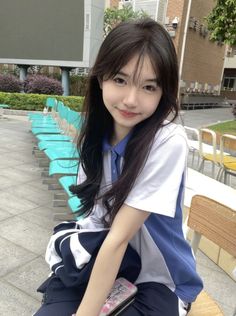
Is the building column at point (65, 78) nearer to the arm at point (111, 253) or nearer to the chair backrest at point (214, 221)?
the chair backrest at point (214, 221)

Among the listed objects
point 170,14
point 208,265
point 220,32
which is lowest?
point 208,265

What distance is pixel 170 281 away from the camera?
1306mm

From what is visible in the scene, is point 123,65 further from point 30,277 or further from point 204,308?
point 30,277

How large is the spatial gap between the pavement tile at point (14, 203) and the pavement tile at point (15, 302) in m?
1.40

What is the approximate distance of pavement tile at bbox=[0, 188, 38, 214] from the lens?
3759 mm

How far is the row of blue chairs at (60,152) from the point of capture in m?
3.21

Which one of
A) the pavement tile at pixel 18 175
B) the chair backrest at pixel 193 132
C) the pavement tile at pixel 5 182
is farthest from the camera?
the chair backrest at pixel 193 132

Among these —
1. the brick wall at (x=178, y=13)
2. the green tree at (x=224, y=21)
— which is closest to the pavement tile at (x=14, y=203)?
the green tree at (x=224, y=21)

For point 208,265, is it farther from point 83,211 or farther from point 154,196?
point 154,196

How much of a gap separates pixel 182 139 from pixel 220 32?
40.0 feet

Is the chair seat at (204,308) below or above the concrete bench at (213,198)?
above

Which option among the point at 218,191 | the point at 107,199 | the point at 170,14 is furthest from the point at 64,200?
the point at 170,14

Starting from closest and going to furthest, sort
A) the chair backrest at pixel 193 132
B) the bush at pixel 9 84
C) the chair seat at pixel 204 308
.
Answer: the chair seat at pixel 204 308 → the chair backrest at pixel 193 132 → the bush at pixel 9 84

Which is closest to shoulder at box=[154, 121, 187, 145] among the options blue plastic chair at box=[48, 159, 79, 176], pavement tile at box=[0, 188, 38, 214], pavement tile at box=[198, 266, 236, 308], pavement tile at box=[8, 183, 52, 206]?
pavement tile at box=[198, 266, 236, 308]
